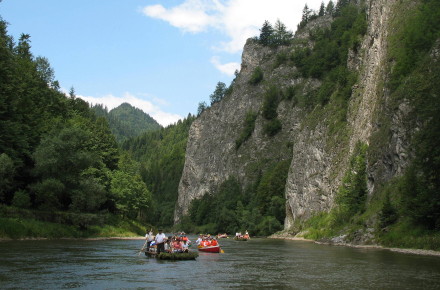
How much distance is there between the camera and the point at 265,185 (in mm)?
110312

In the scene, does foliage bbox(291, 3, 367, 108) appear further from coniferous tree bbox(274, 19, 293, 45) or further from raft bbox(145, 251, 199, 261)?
raft bbox(145, 251, 199, 261)

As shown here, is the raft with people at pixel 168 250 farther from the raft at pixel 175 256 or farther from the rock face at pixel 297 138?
the rock face at pixel 297 138

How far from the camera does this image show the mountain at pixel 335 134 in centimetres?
4447

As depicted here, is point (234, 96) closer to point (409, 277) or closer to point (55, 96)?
point (55, 96)

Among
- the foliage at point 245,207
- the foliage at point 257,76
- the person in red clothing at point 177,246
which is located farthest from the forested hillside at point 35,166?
the foliage at point 257,76

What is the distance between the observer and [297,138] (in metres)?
97.1

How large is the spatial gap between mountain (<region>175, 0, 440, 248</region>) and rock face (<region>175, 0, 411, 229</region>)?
0.30 meters

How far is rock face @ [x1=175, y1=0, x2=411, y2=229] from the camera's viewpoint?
214ft

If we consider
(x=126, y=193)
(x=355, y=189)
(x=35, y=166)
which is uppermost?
(x=35, y=166)

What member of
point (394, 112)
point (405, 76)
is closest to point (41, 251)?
point (394, 112)

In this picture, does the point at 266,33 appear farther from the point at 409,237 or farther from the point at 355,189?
the point at 409,237

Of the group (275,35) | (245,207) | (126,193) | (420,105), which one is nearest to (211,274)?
(420,105)

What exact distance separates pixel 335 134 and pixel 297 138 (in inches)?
649

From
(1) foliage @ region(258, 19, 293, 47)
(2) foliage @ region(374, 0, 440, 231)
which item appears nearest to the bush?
(1) foliage @ region(258, 19, 293, 47)
